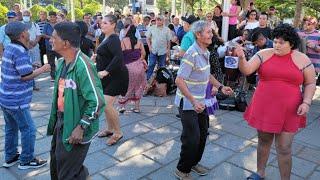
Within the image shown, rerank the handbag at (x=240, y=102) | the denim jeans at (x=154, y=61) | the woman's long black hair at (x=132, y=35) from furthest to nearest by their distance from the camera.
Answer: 1. the denim jeans at (x=154, y=61)
2. the handbag at (x=240, y=102)
3. the woman's long black hair at (x=132, y=35)

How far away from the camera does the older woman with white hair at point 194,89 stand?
339 centimetres

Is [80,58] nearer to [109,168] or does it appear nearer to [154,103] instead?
[109,168]

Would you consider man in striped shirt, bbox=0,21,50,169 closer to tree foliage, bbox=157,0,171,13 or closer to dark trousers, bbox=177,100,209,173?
dark trousers, bbox=177,100,209,173

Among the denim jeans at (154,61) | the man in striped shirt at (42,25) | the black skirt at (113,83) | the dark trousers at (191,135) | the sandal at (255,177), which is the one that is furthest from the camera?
the man in striped shirt at (42,25)

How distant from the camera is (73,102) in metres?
A: 2.61

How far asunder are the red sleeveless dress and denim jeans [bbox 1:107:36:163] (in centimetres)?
249

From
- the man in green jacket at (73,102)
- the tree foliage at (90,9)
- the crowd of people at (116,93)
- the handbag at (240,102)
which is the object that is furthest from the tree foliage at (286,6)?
the tree foliage at (90,9)

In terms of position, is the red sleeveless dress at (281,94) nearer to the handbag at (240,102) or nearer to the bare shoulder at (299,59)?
the bare shoulder at (299,59)

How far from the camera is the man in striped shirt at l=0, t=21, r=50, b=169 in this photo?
3559mm

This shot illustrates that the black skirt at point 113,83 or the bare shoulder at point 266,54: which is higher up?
the bare shoulder at point 266,54

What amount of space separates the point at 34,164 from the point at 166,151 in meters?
1.62

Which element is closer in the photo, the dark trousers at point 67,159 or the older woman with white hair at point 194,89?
the dark trousers at point 67,159

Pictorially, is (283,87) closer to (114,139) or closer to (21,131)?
(114,139)

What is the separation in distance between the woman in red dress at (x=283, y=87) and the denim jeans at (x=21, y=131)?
236cm
